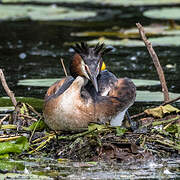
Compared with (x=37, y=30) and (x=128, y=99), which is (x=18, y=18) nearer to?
(x=37, y=30)

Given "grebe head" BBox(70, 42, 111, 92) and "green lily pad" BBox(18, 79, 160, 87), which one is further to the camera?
"green lily pad" BBox(18, 79, 160, 87)

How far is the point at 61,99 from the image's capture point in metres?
6.55

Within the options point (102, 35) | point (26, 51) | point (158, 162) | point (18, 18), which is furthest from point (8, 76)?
point (18, 18)

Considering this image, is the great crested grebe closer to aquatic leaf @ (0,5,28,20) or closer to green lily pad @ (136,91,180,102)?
green lily pad @ (136,91,180,102)

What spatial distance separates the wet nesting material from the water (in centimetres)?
18

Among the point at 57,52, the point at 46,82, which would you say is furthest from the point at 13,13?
the point at 46,82

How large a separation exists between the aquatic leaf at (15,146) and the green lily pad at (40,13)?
10585 mm

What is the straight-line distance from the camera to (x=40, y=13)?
17.9 metres

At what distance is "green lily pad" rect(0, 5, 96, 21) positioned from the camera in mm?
17062

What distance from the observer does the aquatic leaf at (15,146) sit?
6.35 m

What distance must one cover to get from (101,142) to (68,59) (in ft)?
19.9

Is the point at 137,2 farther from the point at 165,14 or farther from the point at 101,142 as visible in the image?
the point at 101,142

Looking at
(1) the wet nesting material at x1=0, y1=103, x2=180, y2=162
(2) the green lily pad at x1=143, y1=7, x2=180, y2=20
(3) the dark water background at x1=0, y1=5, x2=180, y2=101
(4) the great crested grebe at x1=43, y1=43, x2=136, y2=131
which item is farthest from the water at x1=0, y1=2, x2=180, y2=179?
(4) the great crested grebe at x1=43, y1=43, x2=136, y2=131

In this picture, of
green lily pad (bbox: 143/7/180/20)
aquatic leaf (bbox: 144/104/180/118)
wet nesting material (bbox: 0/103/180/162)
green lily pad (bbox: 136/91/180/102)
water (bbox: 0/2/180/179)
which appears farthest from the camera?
green lily pad (bbox: 143/7/180/20)
